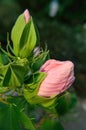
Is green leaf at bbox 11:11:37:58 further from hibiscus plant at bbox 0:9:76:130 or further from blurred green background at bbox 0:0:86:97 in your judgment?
blurred green background at bbox 0:0:86:97

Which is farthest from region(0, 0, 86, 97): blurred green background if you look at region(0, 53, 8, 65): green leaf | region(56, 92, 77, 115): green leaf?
region(0, 53, 8, 65): green leaf

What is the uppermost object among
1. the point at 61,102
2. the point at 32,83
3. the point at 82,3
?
the point at 32,83

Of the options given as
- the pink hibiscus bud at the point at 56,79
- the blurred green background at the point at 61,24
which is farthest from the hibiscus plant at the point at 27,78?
the blurred green background at the point at 61,24

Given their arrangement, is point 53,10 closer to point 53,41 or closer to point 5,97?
point 53,41

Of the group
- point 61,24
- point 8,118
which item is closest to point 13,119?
point 8,118

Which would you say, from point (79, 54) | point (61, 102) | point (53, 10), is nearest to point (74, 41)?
point (79, 54)

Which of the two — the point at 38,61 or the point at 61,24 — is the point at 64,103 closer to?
the point at 38,61
